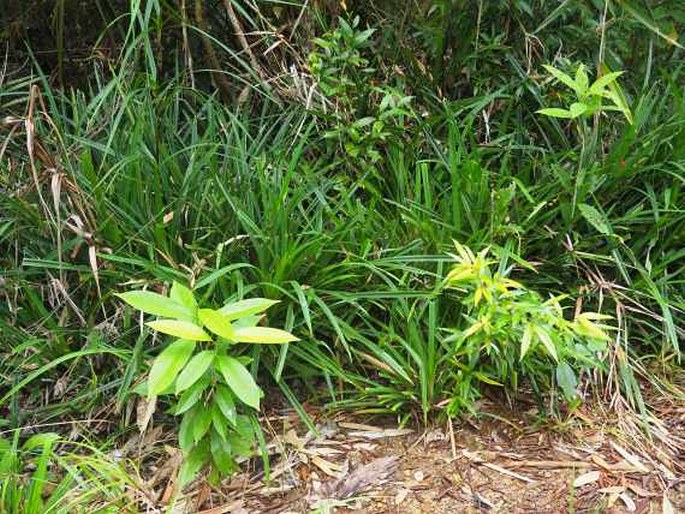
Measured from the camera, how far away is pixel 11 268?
2578 mm

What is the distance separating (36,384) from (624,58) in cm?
255

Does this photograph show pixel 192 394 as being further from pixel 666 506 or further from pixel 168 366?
pixel 666 506

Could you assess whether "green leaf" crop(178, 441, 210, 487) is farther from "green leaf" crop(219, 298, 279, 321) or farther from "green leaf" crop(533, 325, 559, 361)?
"green leaf" crop(533, 325, 559, 361)

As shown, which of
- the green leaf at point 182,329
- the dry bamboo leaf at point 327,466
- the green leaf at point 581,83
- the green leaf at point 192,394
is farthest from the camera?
the green leaf at point 581,83

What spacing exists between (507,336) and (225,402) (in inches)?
29.7

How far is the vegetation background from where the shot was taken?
2.27 meters

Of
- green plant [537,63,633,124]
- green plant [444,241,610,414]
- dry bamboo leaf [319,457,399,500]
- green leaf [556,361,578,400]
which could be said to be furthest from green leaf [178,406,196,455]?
green plant [537,63,633,124]

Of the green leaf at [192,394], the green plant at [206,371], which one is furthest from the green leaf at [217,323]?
the green leaf at [192,394]

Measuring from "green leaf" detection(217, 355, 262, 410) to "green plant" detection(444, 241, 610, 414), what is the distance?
570 millimetres

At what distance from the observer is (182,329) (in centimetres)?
170

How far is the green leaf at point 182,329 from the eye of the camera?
1.68 meters

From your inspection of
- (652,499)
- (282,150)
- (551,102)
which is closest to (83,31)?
(282,150)

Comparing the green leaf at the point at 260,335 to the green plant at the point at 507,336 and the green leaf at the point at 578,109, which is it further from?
the green leaf at the point at 578,109

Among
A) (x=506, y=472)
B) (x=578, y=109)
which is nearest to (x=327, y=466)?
(x=506, y=472)
